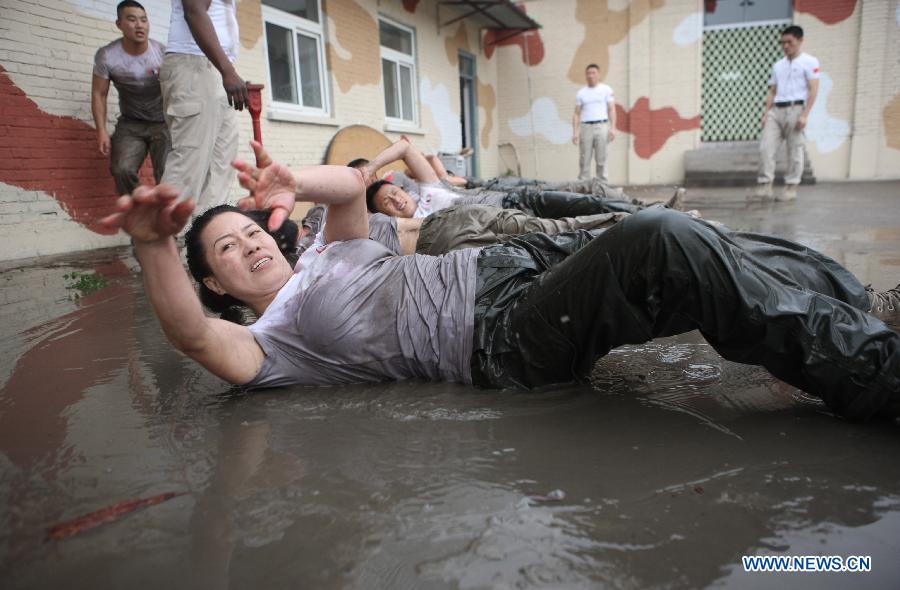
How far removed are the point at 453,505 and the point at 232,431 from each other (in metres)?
0.69

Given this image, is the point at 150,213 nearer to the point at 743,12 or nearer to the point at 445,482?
the point at 445,482

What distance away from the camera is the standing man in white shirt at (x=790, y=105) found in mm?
7148

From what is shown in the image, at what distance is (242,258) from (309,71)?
251 inches

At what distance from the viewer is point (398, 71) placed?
958 centimetres

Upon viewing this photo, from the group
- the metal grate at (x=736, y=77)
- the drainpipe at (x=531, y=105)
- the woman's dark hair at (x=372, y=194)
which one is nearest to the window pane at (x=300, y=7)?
the woman's dark hair at (x=372, y=194)

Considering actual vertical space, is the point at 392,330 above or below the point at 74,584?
above

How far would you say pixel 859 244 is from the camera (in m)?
4.09

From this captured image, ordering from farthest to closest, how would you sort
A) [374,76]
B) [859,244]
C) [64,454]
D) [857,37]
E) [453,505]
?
[857,37]
[374,76]
[859,244]
[64,454]
[453,505]

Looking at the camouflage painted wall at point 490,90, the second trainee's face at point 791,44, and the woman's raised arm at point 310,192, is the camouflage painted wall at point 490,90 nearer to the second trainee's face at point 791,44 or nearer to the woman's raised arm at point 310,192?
the woman's raised arm at point 310,192

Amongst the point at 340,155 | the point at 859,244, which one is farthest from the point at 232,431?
the point at 340,155

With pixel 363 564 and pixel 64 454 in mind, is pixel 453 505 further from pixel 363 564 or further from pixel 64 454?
pixel 64 454

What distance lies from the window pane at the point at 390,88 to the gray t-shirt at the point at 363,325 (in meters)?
8.01

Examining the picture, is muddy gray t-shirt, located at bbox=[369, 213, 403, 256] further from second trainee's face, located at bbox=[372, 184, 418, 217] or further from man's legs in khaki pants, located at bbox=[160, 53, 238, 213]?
man's legs in khaki pants, located at bbox=[160, 53, 238, 213]

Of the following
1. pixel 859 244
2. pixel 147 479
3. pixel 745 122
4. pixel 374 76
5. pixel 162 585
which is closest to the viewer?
pixel 162 585
